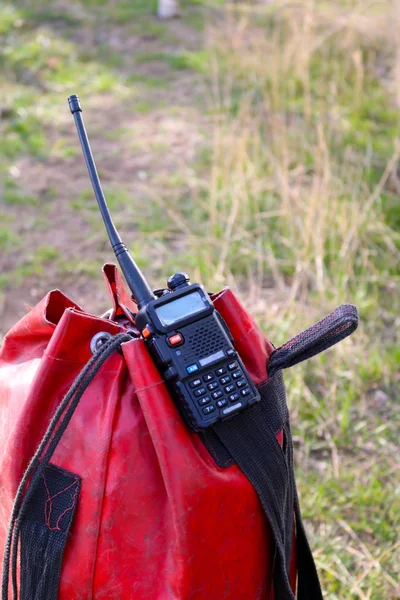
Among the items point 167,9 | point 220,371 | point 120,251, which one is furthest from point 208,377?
point 167,9

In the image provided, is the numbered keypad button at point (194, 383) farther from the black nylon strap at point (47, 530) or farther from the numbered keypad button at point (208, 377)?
the black nylon strap at point (47, 530)

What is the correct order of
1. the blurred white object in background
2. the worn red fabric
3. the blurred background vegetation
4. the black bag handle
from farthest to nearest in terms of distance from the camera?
1. the blurred white object in background
2. the blurred background vegetation
3. the black bag handle
4. the worn red fabric

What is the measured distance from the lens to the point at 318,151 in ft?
10.2

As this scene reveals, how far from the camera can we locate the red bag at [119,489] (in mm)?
1086

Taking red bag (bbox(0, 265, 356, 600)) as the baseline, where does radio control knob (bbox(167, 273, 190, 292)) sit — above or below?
above

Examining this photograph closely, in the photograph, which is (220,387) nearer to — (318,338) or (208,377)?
(208,377)

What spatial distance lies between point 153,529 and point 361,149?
313 centimetres

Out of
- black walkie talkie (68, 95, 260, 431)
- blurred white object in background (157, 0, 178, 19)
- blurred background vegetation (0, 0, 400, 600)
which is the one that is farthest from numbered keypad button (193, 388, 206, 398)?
blurred white object in background (157, 0, 178, 19)

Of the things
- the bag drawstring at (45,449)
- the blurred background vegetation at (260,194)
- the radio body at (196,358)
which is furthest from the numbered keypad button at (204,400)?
the blurred background vegetation at (260,194)

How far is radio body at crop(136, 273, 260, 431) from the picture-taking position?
111 cm

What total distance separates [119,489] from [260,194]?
2.31 metres

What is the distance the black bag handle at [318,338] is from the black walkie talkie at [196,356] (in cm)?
9

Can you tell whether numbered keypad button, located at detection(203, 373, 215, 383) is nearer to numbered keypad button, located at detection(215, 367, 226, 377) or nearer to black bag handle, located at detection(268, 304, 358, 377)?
numbered keypad button, located at detection(215, 367, 226, 377)

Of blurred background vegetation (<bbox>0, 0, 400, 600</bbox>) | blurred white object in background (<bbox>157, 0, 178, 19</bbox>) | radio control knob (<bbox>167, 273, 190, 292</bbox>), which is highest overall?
blurred white object in background (<bbox>157, 0, 178, 19</bbox>)
